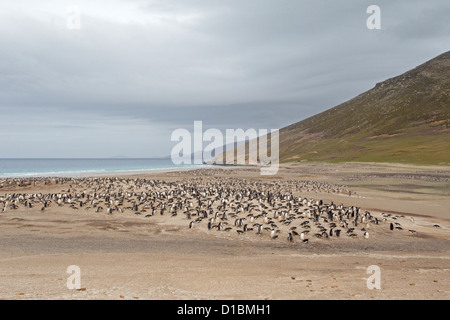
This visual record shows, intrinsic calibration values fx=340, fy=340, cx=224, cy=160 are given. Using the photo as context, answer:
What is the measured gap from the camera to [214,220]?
20469mm

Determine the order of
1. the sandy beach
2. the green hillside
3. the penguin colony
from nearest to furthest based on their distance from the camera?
the sandy beach < the penguin colony < the green hillside

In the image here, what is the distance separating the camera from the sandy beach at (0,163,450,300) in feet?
31.4

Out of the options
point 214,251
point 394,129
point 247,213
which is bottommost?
point 214,251

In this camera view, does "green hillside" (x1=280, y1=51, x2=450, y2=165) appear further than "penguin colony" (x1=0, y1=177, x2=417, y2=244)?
Yes

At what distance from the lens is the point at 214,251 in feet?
50.1

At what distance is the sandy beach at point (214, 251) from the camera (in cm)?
957

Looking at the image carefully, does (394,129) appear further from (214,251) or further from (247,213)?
(214,251)

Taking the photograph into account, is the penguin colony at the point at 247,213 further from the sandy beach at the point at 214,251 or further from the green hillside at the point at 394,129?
the green hillside at the point at 394,129

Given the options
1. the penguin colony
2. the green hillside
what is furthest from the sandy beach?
the green hillside

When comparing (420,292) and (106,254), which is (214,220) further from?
(420,292)

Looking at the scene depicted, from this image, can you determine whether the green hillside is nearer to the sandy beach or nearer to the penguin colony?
the penguin colony

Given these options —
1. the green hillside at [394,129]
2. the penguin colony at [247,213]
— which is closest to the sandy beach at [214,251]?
the penguin colony at [247,213]

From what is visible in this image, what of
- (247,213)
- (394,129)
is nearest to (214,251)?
(247,213)
